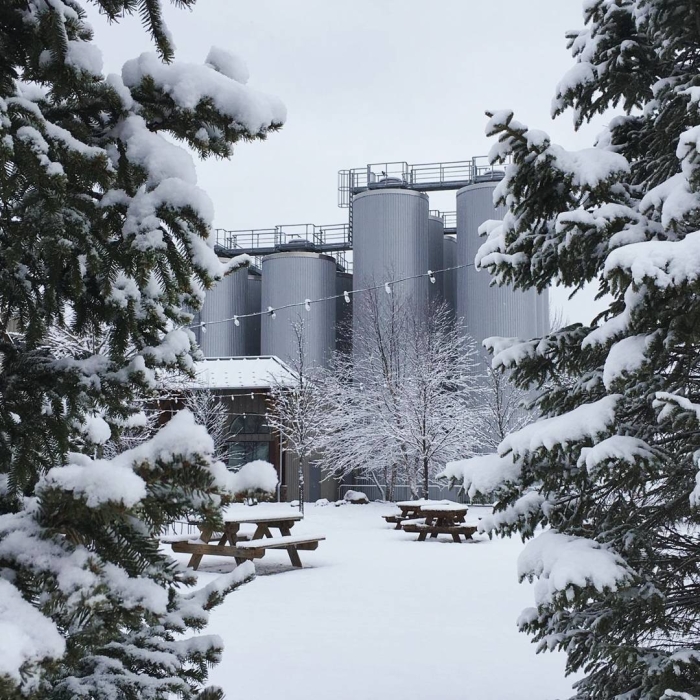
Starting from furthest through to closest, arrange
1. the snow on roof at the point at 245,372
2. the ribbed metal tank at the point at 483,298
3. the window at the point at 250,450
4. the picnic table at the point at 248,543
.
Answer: the window at the point at 250,450 < the ribbed metal tank at the point at 483,298 < the snow on roof at the point at 245,372 < the picnic table at the point at 248,543

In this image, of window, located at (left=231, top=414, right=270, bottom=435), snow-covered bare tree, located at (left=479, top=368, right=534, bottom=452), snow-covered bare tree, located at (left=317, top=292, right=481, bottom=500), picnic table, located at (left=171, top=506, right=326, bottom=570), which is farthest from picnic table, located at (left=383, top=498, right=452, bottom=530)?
window, located at (left=231, top=414, right=270, bottom=435)

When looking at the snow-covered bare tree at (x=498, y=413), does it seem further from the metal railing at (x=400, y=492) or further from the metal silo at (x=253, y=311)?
the metal silo at (x=253, y=311)

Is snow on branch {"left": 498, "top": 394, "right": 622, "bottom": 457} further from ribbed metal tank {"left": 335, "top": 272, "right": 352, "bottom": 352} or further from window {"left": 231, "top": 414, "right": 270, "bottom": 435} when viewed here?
ribbed metal tank {"left": 335, "top": 272, "right": 352, "bottom": 352}

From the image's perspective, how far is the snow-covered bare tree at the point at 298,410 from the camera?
28.2 metres

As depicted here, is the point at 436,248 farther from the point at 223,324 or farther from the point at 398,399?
the point at 223,324

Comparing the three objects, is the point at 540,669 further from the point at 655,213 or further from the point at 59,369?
the point at 59,369

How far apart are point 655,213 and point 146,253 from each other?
3161 mm

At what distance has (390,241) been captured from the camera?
34219 millimetres

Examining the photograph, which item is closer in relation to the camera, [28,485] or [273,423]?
[28,485]

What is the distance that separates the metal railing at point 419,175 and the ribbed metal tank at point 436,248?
67.5 inches

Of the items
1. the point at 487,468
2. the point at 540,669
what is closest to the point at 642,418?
the point at 487,468

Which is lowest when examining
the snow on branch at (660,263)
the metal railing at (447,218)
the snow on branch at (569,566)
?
the snow on branch at (569,566)

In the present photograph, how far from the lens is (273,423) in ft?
96.8

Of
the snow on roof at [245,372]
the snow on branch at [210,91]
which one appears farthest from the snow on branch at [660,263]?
the snow on roof at [245,372]
